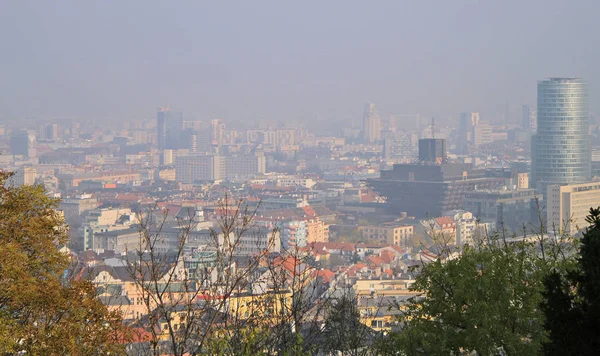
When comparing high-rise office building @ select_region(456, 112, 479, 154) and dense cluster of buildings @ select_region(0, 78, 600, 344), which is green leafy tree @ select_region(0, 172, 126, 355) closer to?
dense cluster of buildings @ select_region(0, 78, 600, 344)

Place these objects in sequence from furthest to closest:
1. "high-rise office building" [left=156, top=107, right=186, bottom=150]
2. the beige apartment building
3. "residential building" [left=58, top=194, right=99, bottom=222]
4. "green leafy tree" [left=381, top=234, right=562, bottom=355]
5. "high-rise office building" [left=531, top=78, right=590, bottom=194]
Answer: "high-rise office building" [left=156, top=107, right=186, bottom=150]
"high-rise office building" [left=531, top=78, right=590, bottom=194]
"residential building" [left=58, top=194, right=99, bottom=222]
the beige apartment building
"green leafy tree" [left=381, top=234, right=562, bottom=355]

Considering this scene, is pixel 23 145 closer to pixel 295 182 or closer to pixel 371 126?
pixel 295 182

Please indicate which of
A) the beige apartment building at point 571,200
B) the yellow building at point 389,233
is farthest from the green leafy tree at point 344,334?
the beige apartment building at point 571,200

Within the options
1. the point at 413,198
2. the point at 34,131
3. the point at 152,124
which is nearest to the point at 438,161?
the point at 413,198

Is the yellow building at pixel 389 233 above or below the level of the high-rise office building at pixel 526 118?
below

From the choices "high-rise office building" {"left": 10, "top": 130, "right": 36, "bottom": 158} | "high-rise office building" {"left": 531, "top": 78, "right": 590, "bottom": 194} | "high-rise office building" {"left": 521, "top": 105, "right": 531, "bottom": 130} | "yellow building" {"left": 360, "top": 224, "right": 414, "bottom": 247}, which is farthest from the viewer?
"high-rise office building" {"left": 521, "top": 105, "right": 531, "bottom": 130}

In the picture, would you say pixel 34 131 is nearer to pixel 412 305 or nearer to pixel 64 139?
pixel 64 139

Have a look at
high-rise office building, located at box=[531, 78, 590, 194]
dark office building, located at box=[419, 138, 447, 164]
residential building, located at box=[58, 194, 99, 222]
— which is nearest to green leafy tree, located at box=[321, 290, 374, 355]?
residential building, located at box=[58, 194, 99, 222]

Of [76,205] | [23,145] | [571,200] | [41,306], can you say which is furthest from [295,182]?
[41,306]

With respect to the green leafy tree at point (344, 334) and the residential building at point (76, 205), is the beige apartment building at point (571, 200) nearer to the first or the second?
the residential building at point (76, 205)
